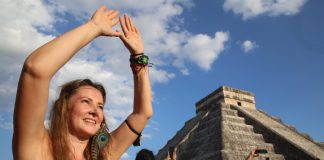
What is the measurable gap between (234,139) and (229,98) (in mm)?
8658

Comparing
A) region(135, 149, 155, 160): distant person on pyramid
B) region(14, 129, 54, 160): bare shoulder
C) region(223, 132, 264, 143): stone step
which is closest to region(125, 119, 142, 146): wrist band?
region(14, 129, 54, 160): bare shoulder

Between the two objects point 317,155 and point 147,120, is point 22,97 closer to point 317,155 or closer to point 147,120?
point 147,120

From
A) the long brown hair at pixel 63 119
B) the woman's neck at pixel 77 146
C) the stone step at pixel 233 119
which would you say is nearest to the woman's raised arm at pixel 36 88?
the long brown hair at pixel 63 119

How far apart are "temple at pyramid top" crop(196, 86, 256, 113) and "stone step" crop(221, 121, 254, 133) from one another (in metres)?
4.65

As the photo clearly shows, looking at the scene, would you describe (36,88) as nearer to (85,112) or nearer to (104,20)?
(85,112)

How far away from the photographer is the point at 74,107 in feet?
6.61

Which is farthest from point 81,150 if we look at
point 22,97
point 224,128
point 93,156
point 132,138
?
point 224,128

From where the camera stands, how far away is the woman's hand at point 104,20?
6.14ft

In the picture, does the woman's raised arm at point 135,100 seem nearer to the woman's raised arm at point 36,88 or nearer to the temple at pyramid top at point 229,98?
the woman's raised arm at point 36,88

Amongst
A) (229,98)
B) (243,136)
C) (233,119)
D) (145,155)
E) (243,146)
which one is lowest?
(145,155)

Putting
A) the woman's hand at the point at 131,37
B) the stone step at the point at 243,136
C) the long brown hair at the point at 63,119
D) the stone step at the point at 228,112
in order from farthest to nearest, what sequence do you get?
the stone step at the point at 228,112
the stone step at the point at 243,136
the woman's hand at the point at 131,37
the long brown hair at the point at 63,119

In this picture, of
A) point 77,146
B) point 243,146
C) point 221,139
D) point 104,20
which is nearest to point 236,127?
point 243,146

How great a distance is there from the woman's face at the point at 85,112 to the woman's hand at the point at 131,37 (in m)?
0.55

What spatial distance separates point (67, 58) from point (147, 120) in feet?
3.66
